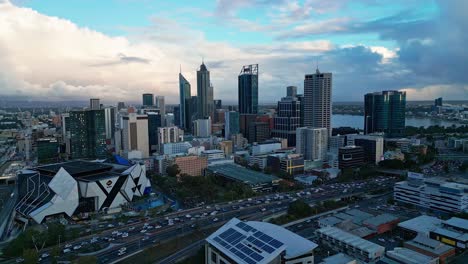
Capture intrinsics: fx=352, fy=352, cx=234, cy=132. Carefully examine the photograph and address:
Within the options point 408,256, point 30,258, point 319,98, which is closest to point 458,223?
point 408,256

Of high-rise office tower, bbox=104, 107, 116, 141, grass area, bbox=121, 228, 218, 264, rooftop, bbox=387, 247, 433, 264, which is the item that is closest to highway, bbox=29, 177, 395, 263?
grass area, bbox=121, 228, 218, 264

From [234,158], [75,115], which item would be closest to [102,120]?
[75,115]

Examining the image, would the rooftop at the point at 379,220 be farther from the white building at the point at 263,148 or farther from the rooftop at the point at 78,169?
the white building at the point at 263,148

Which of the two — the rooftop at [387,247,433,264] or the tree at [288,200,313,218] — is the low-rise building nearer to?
the rooftop at [387,247,433,264]

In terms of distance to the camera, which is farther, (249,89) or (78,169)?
(249,89)

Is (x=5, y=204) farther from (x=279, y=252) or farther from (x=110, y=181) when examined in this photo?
(x=279, y=252)

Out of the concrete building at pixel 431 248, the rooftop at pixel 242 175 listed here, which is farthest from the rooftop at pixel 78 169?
the concrete building at pixel 431 248

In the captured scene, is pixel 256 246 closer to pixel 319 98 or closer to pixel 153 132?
pixel 319 98
